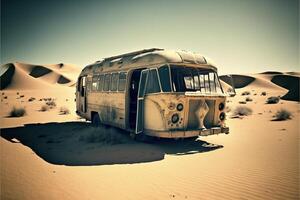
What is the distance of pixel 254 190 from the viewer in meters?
4.71

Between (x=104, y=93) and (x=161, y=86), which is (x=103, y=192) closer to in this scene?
(x=161, y=86)

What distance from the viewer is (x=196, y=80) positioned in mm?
8680

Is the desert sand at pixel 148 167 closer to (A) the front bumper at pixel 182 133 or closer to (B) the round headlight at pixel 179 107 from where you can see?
(A) the front bumper at pixel 182 133

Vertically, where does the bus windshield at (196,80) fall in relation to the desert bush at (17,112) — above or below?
above

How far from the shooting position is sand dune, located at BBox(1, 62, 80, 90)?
226 feet

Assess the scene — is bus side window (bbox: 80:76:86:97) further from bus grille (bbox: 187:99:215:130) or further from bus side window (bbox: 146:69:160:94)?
bus grille (bbox: 187:99:215:130)

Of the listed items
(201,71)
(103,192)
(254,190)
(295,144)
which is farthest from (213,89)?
(103,192)

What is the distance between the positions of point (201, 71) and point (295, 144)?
4.29 meters

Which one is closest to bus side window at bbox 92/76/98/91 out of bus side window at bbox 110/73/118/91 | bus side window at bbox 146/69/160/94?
bus side window at bbox 110/73/118/91

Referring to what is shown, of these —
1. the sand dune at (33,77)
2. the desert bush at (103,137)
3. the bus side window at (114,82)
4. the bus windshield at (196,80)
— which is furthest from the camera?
the sand dune at (33,77)

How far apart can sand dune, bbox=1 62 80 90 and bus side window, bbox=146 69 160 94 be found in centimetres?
6204

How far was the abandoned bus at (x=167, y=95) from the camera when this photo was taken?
25.3 ft

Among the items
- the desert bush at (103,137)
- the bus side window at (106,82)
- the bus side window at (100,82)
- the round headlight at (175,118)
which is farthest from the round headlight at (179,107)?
the bus side window at (100,82)

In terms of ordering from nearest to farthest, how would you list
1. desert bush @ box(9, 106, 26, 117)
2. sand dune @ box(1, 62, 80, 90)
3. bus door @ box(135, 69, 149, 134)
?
bus door @ box(135, 69, 149, 134) → desert bush @ box(9, 106, 26, 117) → sand dune @ box(1, 62, 80, 90)
